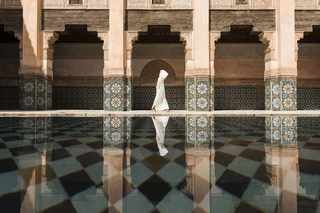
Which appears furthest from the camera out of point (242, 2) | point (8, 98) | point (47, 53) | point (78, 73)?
point (78, 73)

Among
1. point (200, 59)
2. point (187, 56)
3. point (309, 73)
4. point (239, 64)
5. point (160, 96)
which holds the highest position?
point (239, 64)

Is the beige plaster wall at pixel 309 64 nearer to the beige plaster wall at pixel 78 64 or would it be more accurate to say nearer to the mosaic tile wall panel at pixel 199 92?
the mosaic tile wall panel at pixel 199 92

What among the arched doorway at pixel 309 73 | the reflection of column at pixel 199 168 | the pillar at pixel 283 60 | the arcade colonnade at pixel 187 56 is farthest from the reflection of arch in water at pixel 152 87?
the reflection of column at pixel 199 168

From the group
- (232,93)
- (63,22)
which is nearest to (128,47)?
(63,22)

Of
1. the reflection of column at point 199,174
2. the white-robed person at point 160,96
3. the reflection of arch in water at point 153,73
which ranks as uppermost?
the reflection of arch in water at point 153,73

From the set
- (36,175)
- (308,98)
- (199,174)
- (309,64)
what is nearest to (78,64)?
(308,98)

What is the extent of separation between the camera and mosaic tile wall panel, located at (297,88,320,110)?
1255 centimetres

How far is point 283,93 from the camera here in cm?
1018

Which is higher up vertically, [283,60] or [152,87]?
[283,60]

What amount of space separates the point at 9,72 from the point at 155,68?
5776 millimetres

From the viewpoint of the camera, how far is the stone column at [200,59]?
10.1 meters

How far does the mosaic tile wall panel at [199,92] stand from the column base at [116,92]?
201 cm

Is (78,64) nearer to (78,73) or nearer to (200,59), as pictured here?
(78,73)

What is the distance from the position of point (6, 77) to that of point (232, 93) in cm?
894
